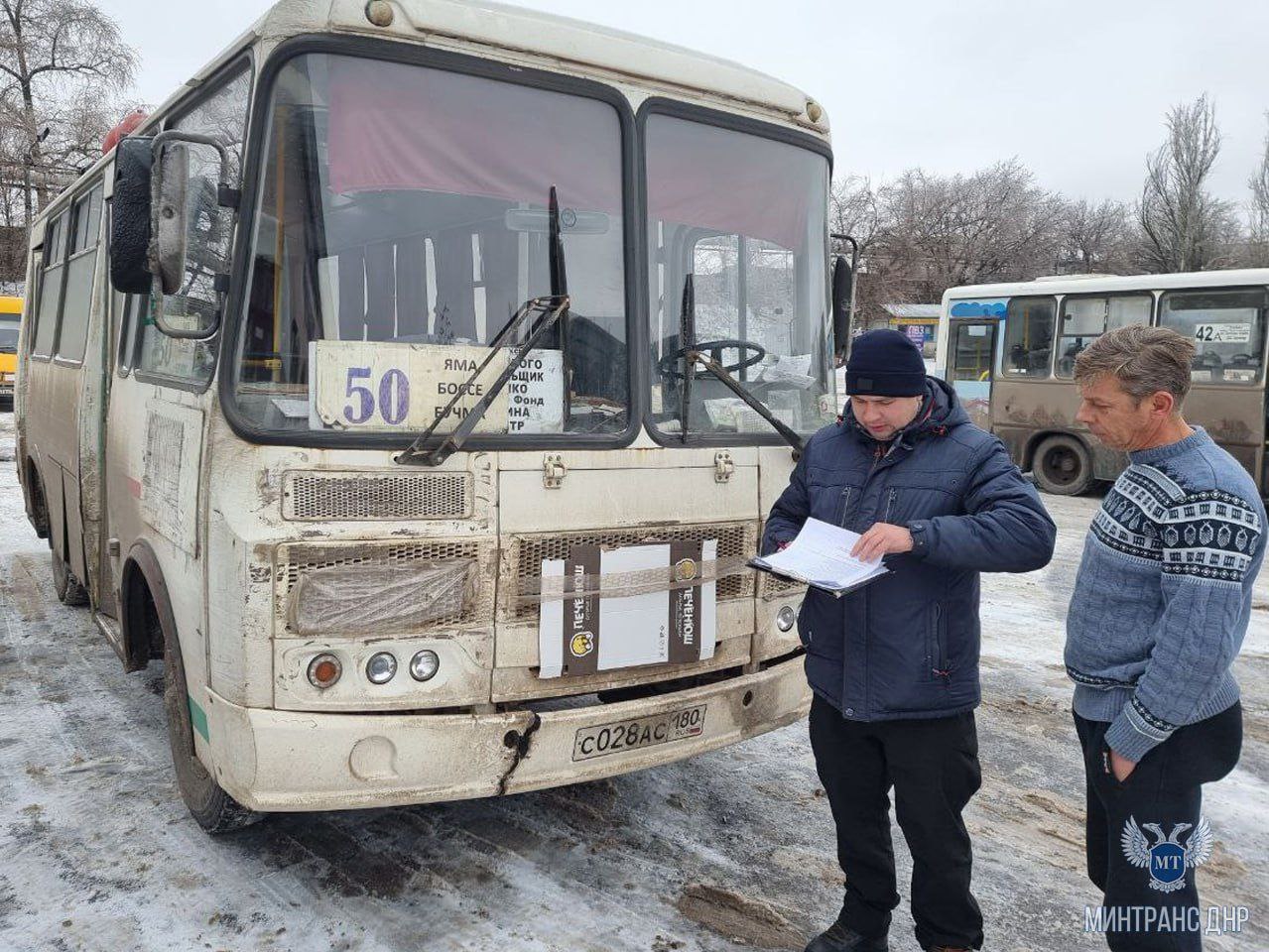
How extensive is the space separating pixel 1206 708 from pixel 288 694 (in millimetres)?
2437

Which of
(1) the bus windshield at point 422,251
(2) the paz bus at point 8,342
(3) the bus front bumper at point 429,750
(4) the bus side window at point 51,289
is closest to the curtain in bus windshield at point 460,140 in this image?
(1) the bus windshield at point 422,251

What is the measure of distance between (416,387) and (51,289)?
15.7 ft

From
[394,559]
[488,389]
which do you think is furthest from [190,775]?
[488,389]

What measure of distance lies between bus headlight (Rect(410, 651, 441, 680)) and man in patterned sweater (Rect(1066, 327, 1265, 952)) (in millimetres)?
1843

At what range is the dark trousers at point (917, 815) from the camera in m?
2.81

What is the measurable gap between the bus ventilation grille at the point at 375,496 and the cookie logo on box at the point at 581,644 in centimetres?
56

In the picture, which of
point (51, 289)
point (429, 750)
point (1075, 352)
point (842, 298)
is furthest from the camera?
point (1075, 352)

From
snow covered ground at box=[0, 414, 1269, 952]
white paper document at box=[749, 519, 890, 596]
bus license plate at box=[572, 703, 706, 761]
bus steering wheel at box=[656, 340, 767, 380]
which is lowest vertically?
snow covered ground at box=[0, 414, 1269, 952]

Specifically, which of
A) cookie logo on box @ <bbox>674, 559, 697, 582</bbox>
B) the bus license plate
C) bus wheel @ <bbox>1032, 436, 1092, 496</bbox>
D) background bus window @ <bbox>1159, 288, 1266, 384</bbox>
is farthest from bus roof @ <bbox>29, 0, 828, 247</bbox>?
bus wheel @ <bbox>1032, 436, 1092, 496</bbox>

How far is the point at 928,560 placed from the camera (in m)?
2.65

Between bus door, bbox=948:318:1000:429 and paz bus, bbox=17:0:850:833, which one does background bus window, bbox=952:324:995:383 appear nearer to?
bus door, bbox=948:318:1000:429

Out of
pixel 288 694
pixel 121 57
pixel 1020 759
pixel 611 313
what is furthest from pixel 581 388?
pixel 121 57

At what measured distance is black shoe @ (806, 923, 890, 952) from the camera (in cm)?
299

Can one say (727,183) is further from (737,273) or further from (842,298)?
(842,298)
